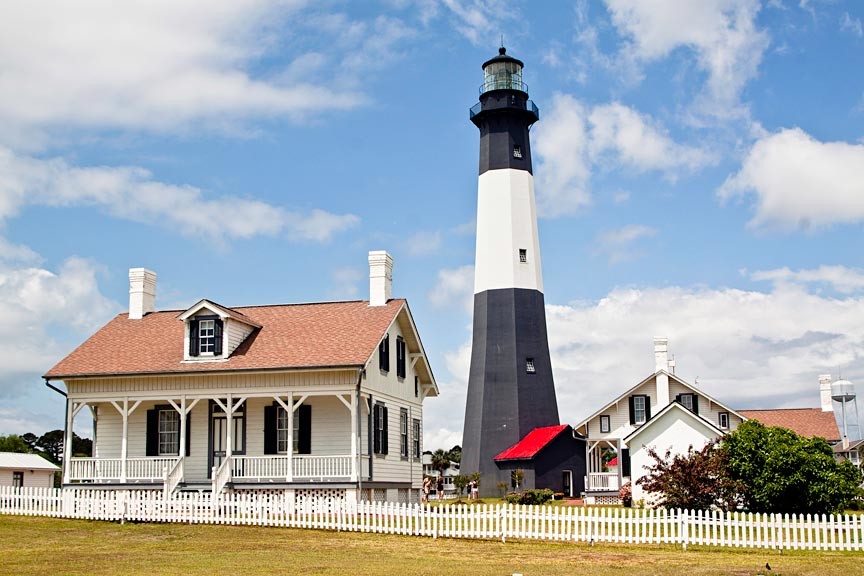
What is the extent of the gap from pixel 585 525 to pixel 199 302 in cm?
1276

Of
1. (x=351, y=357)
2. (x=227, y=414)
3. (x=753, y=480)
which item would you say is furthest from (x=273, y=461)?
(x=753, y=480)

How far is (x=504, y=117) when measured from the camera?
150 feet

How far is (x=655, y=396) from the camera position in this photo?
43.7 metres

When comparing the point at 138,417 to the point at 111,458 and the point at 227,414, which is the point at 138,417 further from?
the point at 227,414

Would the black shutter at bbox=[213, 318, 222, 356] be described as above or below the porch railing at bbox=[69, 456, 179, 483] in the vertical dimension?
above

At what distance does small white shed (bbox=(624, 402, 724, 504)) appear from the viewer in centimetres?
3369

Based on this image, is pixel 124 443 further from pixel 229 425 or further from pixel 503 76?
pixel 503 76

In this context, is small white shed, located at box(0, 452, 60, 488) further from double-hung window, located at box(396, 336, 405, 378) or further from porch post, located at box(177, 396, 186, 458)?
double-hung window, located at box(396, 336, 405, 378)

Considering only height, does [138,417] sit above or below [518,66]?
below

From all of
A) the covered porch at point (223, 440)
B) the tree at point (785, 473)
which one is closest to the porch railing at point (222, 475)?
the covered porch at point (223, 440)

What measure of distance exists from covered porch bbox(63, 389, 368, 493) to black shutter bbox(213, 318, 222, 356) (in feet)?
4.18

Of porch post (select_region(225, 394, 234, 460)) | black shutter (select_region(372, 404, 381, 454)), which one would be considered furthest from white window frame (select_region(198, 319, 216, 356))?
black shutter (select_region(372, 404, 381, 454))

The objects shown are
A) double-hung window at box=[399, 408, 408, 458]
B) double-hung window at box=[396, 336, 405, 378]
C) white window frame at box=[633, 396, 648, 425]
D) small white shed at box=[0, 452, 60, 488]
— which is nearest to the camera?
double-hung window at box=[396, 336, 405, 378]

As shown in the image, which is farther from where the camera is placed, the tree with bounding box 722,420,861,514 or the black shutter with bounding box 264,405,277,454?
the black shutter with bounding box 264,405,277,454
